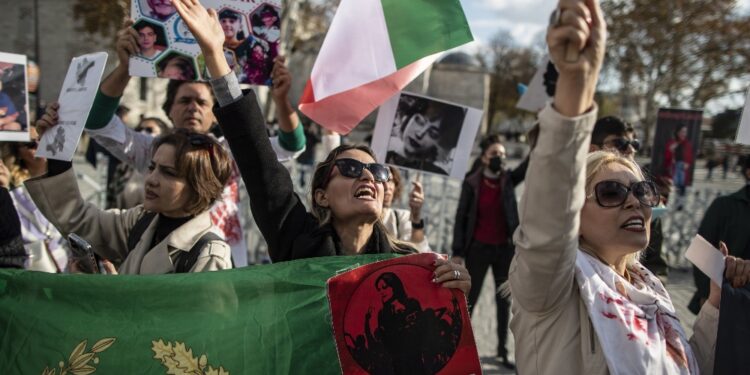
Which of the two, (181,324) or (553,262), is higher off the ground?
(553,262)

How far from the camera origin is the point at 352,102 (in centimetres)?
351

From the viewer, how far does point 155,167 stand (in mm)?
2854

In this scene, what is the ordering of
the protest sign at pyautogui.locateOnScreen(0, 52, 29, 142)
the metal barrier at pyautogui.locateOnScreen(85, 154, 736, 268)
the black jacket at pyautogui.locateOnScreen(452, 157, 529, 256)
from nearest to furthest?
the protest sign at pyautogui.locateOnScreen(0, 52, 29, 142) < the black jacket at pyautogui.locateOnScreen(452, 157, 529, 256) < the metal barrier at pyautogui.locateOnScreen(85, 154, 736, 268)

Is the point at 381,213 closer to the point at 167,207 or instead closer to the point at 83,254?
the point at 167,207

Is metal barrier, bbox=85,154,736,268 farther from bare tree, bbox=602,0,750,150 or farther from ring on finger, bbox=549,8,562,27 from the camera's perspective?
bare tree, bbox=602,0,750,150

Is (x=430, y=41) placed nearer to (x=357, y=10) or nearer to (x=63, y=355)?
(x=357, y=10)

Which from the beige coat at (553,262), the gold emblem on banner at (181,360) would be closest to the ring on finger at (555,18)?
the beige coat at (553,262)

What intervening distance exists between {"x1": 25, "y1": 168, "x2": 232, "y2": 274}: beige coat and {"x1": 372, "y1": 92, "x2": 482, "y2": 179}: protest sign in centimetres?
172

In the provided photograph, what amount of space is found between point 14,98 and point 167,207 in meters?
1.16

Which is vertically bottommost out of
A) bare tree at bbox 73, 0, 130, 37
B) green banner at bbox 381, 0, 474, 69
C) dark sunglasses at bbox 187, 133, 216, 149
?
dark sunglasses at bbox 187, 133, 216, 149

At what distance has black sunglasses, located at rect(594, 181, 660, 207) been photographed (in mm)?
2096

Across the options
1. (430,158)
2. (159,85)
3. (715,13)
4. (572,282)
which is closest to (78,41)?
(159,85)

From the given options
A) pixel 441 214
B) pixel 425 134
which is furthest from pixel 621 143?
pixel 441 214

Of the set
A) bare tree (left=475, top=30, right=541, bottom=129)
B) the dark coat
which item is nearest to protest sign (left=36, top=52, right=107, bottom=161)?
the dark coat
